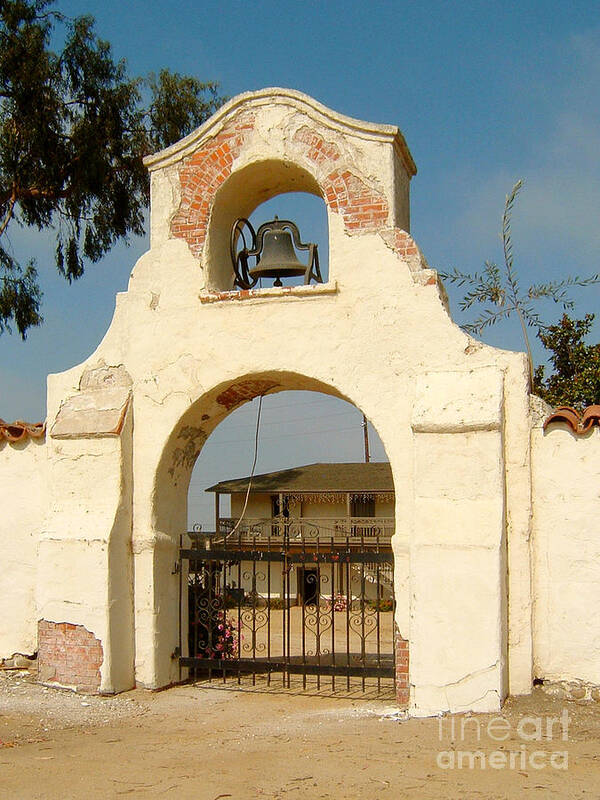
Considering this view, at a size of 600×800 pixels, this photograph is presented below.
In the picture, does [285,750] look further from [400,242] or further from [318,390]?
[400,242]

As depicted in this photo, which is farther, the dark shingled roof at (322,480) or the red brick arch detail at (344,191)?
the dark shingled roof at (322,480)

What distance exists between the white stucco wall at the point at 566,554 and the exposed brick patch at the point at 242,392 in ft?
9.24

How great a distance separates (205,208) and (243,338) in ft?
4.63

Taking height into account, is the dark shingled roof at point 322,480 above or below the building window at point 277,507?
above

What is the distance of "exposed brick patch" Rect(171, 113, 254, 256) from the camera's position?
849 centimetres

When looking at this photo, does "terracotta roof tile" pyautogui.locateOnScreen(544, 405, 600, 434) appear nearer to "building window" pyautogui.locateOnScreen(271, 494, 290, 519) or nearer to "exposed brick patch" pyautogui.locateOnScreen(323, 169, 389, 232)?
"exposed brick patch" pyautogui.locateOnScreen(323, 169, 389, 232)

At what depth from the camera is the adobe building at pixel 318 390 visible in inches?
277

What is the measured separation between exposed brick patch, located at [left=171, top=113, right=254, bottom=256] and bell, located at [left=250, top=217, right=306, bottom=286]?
665 mm

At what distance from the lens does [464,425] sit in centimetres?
714

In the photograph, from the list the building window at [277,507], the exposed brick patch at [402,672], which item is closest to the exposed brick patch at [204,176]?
the exposed brick patch at [402,672]

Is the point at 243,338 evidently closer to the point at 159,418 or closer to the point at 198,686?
the point at 159,418

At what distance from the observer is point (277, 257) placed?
28.6ft

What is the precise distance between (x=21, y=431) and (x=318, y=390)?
3.16 m

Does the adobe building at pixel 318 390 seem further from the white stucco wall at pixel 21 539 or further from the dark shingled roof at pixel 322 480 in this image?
the dark shingled roof at pixel 322 480
